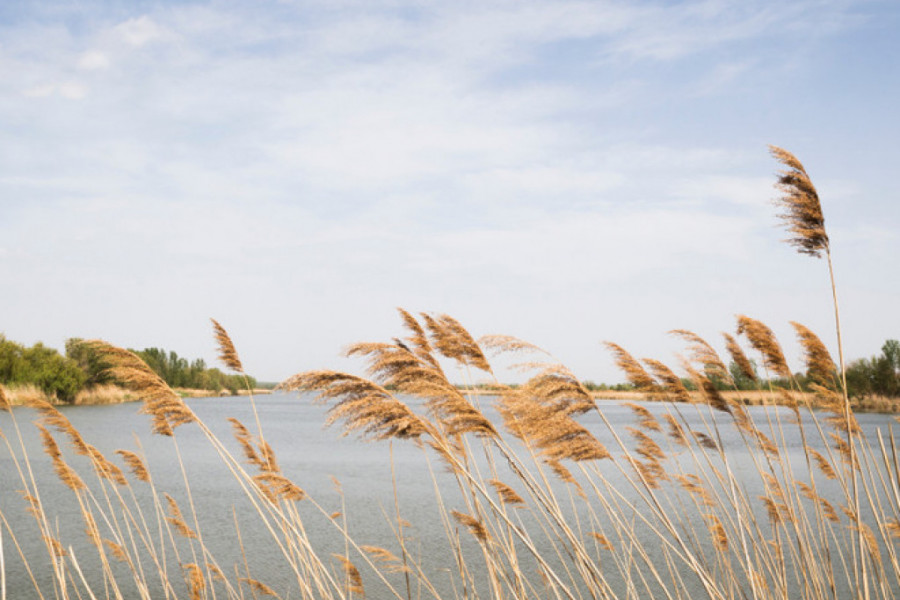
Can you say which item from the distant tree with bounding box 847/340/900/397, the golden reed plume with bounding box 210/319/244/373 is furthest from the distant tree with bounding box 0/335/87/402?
the distant tree with bounding box 847/340/900/397

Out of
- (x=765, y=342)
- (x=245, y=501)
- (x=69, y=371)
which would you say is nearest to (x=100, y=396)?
(x=69, y=371)

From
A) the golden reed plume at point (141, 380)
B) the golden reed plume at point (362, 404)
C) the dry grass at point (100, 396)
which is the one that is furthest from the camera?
the dry grass at point (100, 396)

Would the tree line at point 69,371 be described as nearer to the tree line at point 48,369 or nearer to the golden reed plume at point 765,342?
the tree line at point 48,369

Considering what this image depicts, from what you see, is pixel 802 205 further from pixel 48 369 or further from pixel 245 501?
pixel 48 369

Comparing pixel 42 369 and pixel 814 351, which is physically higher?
pixel 42 369

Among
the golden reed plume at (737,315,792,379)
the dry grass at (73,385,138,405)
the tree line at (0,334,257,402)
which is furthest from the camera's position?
the dry grass at (73,385,138,405)

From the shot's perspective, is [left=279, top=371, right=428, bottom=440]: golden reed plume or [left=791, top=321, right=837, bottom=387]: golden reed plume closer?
[left=279, top=371, right=428, bottom=440]: golden reed plume

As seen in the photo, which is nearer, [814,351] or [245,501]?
[814,351]

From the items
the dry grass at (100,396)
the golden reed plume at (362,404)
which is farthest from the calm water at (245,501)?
the dry grass at (100,396)

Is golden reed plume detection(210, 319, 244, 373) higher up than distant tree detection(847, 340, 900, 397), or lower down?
higher up

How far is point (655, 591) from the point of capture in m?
8.73

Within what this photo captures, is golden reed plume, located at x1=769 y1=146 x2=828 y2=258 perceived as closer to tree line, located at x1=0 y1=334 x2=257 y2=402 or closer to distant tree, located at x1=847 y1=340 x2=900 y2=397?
tree line, located at x1=0 y1=334 x2=257 y2=402

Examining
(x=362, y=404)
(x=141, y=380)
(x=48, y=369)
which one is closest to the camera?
(x=362, y=404)

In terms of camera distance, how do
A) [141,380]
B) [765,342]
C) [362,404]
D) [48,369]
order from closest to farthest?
[362,404], [141,380], [765,342], [48,369]
